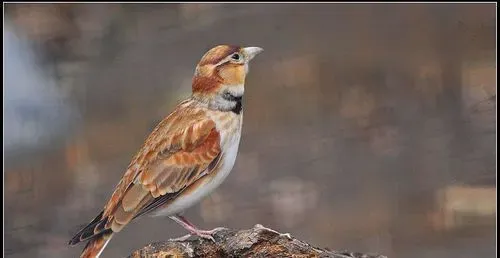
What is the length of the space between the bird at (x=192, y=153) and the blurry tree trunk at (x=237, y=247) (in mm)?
42

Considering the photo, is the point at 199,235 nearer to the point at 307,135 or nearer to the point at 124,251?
the point at 124,251

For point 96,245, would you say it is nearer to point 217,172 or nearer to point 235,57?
point 217,172

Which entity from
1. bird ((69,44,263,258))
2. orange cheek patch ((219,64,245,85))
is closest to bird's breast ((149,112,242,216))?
bird ((69,44,263,258))

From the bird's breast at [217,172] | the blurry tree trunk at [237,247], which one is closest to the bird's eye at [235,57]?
the bird's breast at [217,172]

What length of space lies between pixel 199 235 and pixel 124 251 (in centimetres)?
125

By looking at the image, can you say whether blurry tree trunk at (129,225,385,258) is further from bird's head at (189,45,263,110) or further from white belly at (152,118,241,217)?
bird's head at (189,45,263,110)

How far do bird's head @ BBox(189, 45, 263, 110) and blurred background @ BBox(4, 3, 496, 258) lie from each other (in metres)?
1.35

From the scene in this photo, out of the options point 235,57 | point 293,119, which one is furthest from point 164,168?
point 293,119

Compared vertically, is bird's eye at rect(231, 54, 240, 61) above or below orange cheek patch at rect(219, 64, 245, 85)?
above

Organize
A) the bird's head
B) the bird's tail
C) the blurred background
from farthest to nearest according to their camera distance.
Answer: the blurred background → the bird's head → the bird's tail

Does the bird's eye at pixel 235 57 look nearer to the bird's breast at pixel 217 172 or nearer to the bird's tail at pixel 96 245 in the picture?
the bird's breast at pixel 217 172

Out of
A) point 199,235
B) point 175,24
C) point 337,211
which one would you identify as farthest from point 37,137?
point 199,235

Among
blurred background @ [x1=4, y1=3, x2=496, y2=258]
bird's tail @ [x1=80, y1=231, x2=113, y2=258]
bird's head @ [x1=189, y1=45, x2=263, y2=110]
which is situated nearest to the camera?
bird's tail @ [x1=80, y1=231, x2=113, y2=258]

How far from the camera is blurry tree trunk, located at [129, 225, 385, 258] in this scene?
3.04 meters
